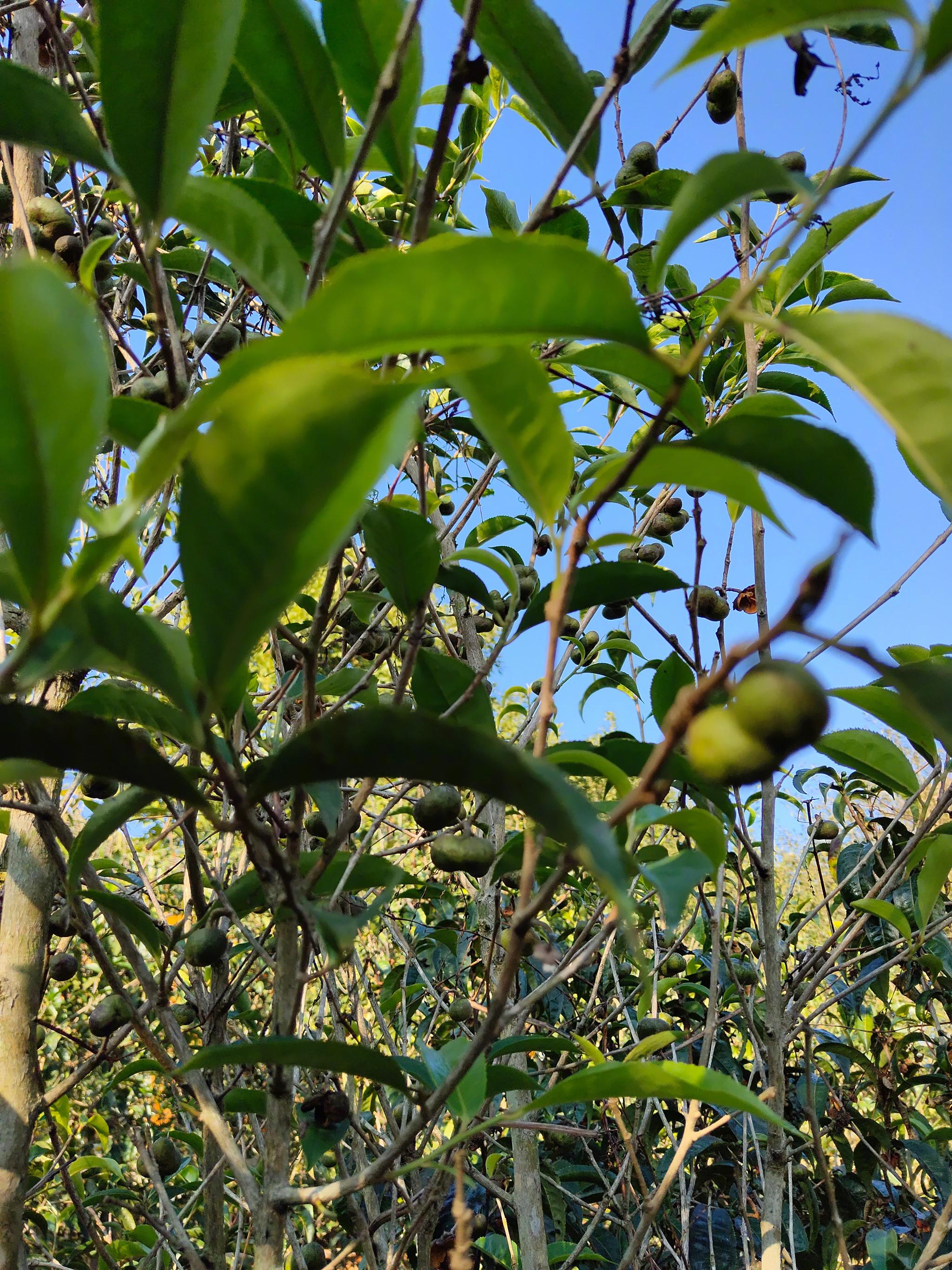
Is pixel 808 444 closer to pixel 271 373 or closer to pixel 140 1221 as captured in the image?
pixel 271 373

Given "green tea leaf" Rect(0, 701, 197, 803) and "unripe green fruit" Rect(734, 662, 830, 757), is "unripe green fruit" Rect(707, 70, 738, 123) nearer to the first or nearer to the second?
"unripe green fruit" Rect(734, 662, 830, 757)

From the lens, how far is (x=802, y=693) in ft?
1.82

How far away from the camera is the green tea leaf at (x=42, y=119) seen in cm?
75

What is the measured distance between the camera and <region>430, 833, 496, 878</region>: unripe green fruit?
47.7 inches

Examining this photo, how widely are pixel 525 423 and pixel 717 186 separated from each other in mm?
189

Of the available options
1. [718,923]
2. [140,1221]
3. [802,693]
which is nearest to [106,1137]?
[140,1221]

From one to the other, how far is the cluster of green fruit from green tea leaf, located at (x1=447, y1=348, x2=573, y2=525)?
0.69 ft

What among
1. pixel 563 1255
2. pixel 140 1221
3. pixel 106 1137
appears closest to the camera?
pixel 563 1255

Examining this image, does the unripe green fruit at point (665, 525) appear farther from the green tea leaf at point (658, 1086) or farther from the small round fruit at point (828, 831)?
the green tea leaf at point (658, 1086)

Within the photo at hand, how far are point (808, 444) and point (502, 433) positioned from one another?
0.67 ft

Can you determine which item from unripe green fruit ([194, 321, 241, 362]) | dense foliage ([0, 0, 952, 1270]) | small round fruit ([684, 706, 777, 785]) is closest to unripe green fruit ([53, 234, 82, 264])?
dense foliage ([0, 0, 952, 1270])

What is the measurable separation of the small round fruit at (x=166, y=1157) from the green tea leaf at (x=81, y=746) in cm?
187

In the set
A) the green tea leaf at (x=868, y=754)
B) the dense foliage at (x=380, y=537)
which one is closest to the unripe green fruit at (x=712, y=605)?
the dense foliage at (x=380, y=537)

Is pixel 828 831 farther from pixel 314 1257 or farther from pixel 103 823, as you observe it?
pixel 103 823
